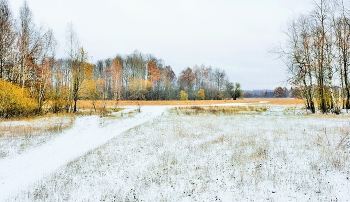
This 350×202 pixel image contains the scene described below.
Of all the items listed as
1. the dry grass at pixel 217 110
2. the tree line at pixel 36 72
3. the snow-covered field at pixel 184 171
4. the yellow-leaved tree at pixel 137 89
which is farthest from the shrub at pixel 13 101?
the yellow-leaved tree at pixel 137 89

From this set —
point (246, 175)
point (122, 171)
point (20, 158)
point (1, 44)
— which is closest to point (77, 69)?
point (1, 44)

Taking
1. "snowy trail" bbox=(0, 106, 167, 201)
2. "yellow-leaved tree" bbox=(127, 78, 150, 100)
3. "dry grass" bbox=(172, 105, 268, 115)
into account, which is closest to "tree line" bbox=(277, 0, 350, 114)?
"dry grass" bbox=(172, 105, 268, 115)

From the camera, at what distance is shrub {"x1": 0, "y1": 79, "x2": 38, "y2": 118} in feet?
62.4

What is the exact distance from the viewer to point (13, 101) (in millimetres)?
19547

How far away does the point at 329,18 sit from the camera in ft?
76.3

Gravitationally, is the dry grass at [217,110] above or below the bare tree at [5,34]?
below

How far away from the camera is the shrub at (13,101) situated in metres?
19.0

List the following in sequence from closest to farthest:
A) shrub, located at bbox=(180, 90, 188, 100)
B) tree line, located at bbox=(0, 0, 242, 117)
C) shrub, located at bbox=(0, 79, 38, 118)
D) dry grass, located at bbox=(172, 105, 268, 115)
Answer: shrub, located at bbox=(0, 79, 38, 118), tree line, located at bbox=(0, 0, 242, 117), dry grass, located at bbox=(172, 105, 268, 115), shrub, located at bbox=(180, 90, 188, 100)

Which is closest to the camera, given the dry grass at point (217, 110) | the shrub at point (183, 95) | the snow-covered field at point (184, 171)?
the snow-covered field at point (184, 171)

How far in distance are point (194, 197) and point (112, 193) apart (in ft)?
6.84

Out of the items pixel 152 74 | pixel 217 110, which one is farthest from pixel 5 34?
pixel 152 74

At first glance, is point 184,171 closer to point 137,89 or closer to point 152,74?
point 137,89

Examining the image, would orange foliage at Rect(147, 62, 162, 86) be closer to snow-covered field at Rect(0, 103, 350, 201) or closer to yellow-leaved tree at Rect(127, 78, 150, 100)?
yellow-leaved tree at Rect(127, 78, 150, 100)

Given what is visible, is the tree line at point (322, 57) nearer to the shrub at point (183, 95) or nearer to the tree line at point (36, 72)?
the tree line at point (36, 72)
